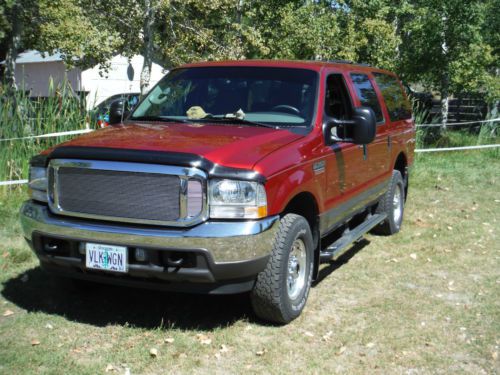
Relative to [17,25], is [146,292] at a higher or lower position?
lower

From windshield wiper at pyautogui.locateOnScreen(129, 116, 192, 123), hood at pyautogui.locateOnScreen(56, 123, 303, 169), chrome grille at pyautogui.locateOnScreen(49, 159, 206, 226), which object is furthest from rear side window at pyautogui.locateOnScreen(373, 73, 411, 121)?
chrome grille at pyautogui.locateOnScreen(49, 159, 206, 226)

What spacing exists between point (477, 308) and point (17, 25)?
46.9ft

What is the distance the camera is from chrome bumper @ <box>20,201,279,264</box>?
156 inches

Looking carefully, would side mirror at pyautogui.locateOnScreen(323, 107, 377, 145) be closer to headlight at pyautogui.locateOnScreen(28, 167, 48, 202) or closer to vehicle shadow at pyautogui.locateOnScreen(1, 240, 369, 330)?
vehicle shadow at pyautogui.locateOnScreen(1, 240, 369, 330)

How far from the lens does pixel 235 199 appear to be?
4039 mm

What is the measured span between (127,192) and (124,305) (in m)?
1.34

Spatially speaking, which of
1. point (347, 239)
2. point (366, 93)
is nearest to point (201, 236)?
point (347, 239)

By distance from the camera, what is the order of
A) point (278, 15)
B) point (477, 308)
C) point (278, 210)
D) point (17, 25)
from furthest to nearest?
point (278, 15)
point (17, 25)
point (477, 308)
point (278, 210)

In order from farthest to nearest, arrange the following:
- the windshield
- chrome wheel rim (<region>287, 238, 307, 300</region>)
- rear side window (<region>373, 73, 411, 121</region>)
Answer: rear side window (<region>373, 73, 411, 121</region>), the windshield, chrome wheel rim (<region>287, 238, 307, 300</region>)

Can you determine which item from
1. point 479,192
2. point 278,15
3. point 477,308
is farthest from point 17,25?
point 477,308

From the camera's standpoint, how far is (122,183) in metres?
4.13

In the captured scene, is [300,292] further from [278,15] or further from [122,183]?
[278,15]

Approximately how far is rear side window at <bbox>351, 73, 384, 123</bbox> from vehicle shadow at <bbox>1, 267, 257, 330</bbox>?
2.41 metres

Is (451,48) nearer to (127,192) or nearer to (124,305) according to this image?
(124,305)
